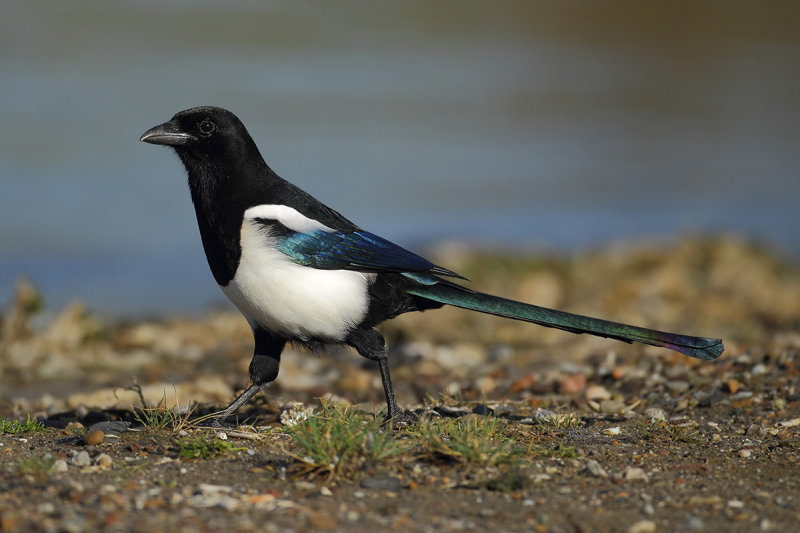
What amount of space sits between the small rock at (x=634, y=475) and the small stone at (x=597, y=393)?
155 centimetres

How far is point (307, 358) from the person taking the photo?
20.0 ft

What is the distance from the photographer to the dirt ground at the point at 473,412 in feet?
8.86

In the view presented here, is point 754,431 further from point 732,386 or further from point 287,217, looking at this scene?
point 287,217

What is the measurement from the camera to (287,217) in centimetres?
386

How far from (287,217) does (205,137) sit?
0.56 metres

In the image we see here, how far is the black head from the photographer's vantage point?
4.05m

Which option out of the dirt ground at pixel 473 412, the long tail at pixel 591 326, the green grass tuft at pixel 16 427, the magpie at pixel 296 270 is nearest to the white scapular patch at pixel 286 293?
the magpie at pixel 296 270

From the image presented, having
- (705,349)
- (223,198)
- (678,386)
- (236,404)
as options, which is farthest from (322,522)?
(678,386)

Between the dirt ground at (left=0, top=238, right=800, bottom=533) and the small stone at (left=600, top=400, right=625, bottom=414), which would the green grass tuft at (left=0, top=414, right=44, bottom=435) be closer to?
the dirt ground at (left=0, top=238, right=800, bottom=533)

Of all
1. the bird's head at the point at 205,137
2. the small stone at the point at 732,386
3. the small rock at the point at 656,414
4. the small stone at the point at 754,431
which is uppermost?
the bird's head at the point at 205,137

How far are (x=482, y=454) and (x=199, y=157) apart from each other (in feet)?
6.11

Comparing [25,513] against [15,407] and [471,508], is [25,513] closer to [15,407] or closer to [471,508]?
[471,508]

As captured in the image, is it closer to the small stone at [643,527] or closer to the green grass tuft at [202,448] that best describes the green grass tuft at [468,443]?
the small stone at [643,527]

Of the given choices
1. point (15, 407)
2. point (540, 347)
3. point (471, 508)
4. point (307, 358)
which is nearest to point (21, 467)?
point (471, 508)
